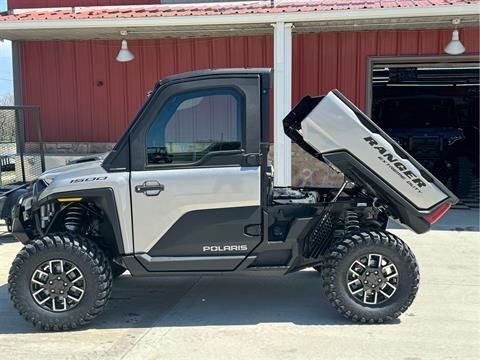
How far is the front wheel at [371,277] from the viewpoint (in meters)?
4.33

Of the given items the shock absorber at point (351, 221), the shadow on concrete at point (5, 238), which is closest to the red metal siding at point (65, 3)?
the shadow on concrete at point (5, 238)

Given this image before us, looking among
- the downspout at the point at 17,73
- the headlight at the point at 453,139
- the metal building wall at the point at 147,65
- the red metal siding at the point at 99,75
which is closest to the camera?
the metal building wall at the point at 147,65

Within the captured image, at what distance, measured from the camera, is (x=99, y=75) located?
10.6 m

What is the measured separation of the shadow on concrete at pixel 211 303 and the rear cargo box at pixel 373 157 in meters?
1.04

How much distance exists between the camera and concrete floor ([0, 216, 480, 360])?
12.8 ft

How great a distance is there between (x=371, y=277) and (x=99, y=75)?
798cm

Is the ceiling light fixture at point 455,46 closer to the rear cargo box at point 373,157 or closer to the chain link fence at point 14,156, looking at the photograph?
the rear cargo box at point 373,157

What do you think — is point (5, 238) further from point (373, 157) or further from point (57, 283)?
point (373, 157)

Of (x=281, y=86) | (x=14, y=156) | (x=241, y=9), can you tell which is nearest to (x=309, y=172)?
(x=281, y=86)

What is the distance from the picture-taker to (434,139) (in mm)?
10594

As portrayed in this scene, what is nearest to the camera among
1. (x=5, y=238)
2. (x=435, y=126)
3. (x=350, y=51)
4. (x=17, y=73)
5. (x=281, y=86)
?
(x=5, y=238)

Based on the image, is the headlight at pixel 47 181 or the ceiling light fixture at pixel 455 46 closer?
the headlight at pixel 47 181

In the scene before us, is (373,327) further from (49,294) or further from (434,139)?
(434,139)

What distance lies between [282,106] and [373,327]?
4.69 meters
